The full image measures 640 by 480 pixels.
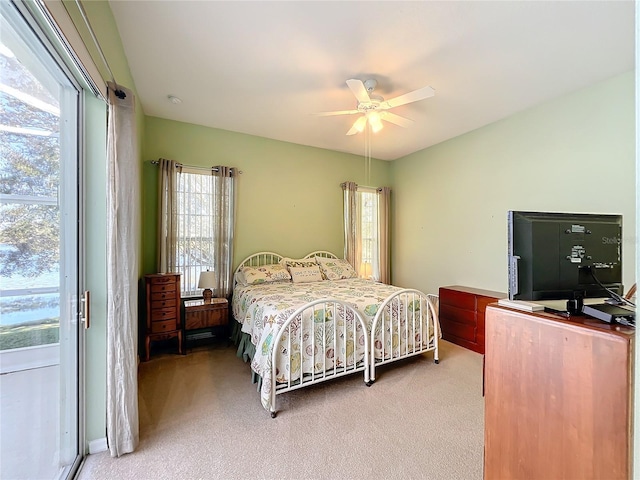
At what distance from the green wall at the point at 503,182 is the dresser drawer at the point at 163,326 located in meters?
3.65

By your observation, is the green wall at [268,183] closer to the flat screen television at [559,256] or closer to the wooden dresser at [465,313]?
the wooden dresser at [465,313]

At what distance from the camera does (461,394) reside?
2418 millimetres

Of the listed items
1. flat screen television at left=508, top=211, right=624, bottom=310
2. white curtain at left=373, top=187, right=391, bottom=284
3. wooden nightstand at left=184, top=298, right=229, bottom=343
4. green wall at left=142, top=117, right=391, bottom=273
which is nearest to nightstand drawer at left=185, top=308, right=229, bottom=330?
wooden nightstand at left=184, top=298, right=229, bottom=343

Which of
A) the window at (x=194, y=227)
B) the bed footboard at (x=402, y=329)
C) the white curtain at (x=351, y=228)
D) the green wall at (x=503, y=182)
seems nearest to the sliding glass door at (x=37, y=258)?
the window at (x=194, y=227)

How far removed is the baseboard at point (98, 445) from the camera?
1.74m

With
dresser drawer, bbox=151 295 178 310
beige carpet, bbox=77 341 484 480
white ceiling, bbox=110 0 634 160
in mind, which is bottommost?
beige carpet, bbox=77 341 484 480

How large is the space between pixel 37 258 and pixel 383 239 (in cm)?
443

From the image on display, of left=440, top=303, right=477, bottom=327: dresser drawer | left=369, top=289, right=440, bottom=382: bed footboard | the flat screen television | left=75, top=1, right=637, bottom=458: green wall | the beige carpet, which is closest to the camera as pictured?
the flat screen television

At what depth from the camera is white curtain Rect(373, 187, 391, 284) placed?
4.97 metres

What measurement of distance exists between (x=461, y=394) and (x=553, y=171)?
8.20ft

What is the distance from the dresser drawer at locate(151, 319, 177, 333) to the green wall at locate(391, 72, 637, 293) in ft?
12.0

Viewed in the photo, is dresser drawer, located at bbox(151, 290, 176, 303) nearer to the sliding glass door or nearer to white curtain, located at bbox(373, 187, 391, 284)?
the sliding glass door

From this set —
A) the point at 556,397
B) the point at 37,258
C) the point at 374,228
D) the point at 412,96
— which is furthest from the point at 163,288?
the point at 374,228

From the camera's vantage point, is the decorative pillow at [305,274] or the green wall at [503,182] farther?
the decorative pillow at [305,274]
